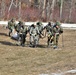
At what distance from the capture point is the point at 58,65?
18469mm

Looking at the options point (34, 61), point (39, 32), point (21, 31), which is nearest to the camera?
point (34, 61)

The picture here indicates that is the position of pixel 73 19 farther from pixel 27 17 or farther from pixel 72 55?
pixel 72 55

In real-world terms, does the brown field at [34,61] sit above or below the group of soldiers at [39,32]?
below

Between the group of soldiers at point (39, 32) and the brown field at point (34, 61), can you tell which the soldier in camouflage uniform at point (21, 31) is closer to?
the group of soldiers at point (39, 32)

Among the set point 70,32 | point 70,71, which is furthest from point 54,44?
point 70,32

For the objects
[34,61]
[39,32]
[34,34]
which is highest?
[39,32]

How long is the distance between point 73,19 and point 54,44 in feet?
103

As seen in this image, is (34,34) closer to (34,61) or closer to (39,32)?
(39,32)

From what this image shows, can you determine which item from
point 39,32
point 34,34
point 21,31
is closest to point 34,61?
point 34,34

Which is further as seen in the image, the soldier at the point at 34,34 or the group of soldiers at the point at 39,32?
the soldier at the point at 34,34

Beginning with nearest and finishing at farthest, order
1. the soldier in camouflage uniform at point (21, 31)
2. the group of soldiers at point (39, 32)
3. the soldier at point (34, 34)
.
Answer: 1. the group of soldiers at point (39, 32)
2. the soldier at point (34, 34)
3. the soldier in camouflage uniform at point (21, 31)

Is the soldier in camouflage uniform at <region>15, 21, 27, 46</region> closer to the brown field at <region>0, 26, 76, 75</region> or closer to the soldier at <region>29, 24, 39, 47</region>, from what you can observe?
the soldier at <region>29, 24, 39, 47</region>

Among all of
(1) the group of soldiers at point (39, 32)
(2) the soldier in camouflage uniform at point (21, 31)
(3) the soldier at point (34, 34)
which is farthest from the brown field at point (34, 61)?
(2) the soldier in camouflage uniform at point (21, 31)

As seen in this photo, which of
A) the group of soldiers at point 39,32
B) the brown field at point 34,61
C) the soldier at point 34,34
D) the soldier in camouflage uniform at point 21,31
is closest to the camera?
the brown field at point 34,61
